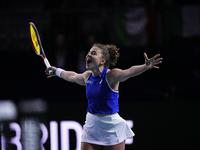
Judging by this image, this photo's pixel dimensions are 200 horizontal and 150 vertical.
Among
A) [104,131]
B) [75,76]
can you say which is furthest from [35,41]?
[104,131]

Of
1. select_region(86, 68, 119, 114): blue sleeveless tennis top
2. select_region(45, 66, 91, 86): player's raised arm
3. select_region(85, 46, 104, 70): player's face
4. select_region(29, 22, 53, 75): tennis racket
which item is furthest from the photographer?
select_region(29, 22, 53, 75): tennis racket

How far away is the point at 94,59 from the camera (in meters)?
4.01

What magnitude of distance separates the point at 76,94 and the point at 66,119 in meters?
0.97

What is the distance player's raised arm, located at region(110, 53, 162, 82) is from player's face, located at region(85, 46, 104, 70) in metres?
0.23

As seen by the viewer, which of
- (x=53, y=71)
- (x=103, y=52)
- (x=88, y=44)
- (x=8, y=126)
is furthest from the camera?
(x=88, y=44)

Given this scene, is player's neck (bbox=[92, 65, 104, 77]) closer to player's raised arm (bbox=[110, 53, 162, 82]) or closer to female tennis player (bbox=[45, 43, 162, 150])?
female tennis player (bbox=[45, 43, 162, 150])

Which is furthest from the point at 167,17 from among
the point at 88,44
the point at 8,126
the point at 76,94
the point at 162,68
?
the point at 8,126

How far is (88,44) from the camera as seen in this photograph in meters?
6.82

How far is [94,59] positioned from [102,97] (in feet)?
1.57

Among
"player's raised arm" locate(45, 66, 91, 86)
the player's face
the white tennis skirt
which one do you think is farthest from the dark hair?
the white tennis skirt

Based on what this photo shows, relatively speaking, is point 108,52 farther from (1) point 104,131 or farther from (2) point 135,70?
(1) point 104,131

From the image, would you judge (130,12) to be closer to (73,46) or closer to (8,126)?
(73,46)

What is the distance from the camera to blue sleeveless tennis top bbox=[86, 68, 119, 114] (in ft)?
12.6

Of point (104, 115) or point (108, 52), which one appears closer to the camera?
point (104, 115)
